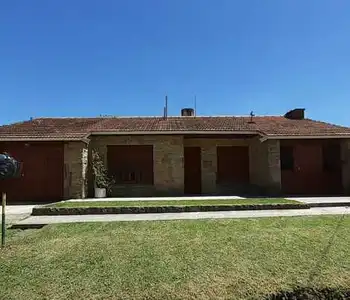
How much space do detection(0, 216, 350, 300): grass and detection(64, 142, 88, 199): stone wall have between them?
6.45 meters

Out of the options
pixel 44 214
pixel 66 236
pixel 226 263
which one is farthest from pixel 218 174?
pixel 226 263

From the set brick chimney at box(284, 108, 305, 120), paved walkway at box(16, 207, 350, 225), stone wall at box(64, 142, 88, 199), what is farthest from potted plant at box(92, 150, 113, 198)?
brick chimney at box(284, 108, 305, 120)

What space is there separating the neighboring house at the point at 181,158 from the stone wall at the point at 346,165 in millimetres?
48

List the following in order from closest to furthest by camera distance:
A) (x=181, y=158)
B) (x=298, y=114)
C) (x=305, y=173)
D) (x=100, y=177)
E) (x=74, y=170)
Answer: (x=74, y=170), (x=100, y=177), (x=181, y=158), (x=305, y=173), (x=298, y=114)

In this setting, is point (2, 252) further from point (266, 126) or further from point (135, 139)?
point (266, 126)

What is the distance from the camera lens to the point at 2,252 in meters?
6.20

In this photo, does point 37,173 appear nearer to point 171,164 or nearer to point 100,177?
point 100,177

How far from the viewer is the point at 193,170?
17297 millimetres

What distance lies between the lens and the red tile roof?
1543 centimetres

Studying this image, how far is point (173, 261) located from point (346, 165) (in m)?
13.4

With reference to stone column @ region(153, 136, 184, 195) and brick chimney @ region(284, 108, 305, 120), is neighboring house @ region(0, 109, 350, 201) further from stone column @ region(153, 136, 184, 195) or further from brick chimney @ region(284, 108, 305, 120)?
brick chimney @ region(284, 108, 305, 120)

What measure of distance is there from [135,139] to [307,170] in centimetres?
862

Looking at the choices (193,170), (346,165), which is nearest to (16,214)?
(193,170)

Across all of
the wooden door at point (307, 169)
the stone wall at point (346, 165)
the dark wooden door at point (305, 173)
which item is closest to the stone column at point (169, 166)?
the dark wooden door at point (305, 173)
